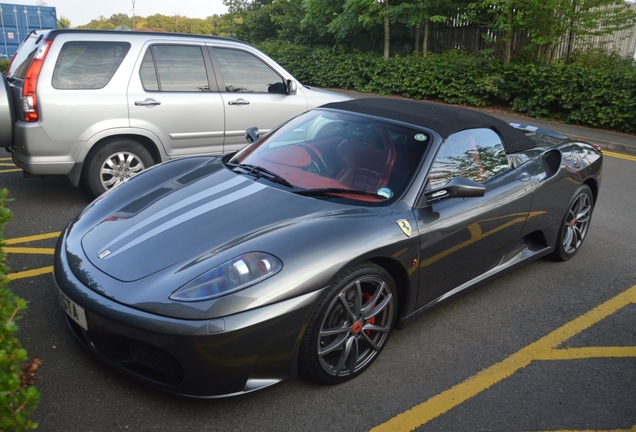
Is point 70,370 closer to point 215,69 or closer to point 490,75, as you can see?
point 215,69

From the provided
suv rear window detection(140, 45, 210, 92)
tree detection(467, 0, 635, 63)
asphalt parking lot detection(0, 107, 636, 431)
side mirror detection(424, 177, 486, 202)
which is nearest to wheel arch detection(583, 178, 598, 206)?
asphalt parking lot detection(0, 107, 636, 431)

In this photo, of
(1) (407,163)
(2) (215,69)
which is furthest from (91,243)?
(2) (215,69)

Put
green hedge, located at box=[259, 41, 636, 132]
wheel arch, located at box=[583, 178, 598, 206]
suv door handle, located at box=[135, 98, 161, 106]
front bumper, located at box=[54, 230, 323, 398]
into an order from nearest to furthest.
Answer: front bumper, located at box=[54, 230, 323, 398] < wheel arch, located at box=[583, 178, 598, 206] < suv door handle, located at box=[135, 98, 161, 106] < green hedge, located at box=[259, 41, 636, 132]

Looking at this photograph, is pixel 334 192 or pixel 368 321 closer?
pixel 368 321

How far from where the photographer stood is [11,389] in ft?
5.71

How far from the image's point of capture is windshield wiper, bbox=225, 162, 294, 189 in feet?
12.4

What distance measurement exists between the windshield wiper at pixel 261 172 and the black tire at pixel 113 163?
7.32ft

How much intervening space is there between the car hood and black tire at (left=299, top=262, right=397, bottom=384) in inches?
19.4

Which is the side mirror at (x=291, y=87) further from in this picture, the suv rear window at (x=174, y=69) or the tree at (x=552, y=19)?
the tree at (x=552, y=19)

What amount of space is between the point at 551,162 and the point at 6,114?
4.92 meters

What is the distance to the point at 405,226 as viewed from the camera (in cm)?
342

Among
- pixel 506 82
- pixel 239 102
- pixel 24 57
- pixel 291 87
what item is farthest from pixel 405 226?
pixel 506 82

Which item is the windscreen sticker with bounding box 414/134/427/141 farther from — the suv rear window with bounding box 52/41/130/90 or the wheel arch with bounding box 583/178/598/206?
the suv rear window with bounding box 52/41/130/90

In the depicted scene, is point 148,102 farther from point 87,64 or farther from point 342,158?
point 342,158
